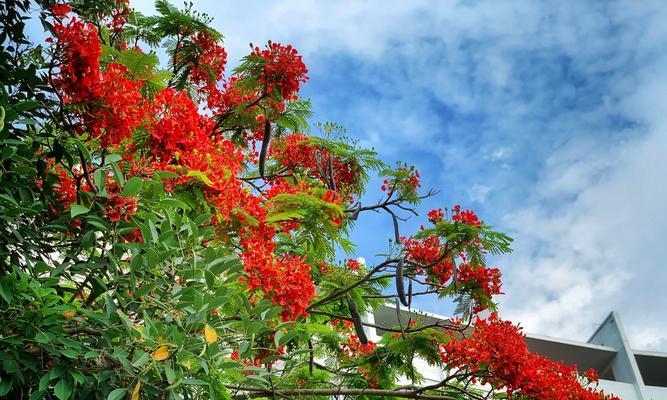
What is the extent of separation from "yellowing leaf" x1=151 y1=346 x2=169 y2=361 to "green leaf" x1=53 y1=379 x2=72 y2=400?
0.42 m

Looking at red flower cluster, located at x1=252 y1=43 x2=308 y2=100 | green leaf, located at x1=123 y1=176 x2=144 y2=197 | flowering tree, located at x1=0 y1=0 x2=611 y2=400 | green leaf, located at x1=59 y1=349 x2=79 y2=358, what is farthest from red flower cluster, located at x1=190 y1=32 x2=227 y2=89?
green leaf, located at x1=59 y1=349 x2=79 y2=358

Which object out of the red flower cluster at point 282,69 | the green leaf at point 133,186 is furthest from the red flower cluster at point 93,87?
the red flower cluster at point 282,69

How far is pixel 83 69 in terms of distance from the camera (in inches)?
125

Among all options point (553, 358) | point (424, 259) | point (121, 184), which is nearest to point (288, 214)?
point (121, 184)

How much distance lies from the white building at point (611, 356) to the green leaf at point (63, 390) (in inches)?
509

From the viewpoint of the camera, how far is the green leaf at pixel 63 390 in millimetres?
2309

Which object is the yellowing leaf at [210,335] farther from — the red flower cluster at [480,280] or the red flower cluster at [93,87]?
the red flower cluster at [480,280]

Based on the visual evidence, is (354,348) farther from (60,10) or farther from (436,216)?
(60,10)

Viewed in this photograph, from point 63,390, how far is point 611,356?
18376 mm

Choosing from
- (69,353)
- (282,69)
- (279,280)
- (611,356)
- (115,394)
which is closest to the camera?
Answer: (115,394)

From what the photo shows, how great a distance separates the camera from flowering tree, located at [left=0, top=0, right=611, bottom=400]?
2.44 metres

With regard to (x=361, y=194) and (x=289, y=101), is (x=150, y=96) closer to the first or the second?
(x=289, y=101)

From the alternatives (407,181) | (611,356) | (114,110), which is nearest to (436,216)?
(407,181)

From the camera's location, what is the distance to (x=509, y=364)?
5.35m
